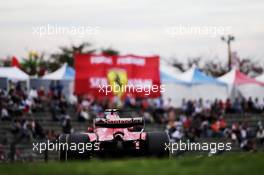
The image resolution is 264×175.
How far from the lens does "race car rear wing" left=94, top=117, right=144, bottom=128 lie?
20.4m

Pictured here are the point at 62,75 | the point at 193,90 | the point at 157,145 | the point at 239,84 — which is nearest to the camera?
the point at 157,145

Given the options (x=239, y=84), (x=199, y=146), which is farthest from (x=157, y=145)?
(x=239, y=84)

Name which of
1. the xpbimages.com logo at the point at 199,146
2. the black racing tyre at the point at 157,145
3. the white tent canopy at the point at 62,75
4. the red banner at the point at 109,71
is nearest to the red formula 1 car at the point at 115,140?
the black racing tyre at the point at 157,145

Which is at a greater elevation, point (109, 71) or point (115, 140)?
point (109, 71)

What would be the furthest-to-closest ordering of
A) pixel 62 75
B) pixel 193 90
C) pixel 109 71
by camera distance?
pixel 193 90 → pixel 62 75 → pixel 109 71

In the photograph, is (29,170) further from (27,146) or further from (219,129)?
(219,129)

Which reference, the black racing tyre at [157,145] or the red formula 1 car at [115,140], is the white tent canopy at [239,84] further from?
the black racing tyre at [157,145]

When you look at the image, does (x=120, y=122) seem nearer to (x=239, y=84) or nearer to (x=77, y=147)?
(x=77, y=147)

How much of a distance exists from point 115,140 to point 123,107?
16.2 metres

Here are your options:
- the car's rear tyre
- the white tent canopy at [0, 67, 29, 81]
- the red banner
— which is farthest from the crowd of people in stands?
the car's rear tyre

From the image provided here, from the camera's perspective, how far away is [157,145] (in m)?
19.2

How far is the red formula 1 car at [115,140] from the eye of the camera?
1903 centimetres

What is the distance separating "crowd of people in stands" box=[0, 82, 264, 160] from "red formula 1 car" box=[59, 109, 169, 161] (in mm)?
10253

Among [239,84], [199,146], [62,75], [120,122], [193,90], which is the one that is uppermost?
[62,75]
